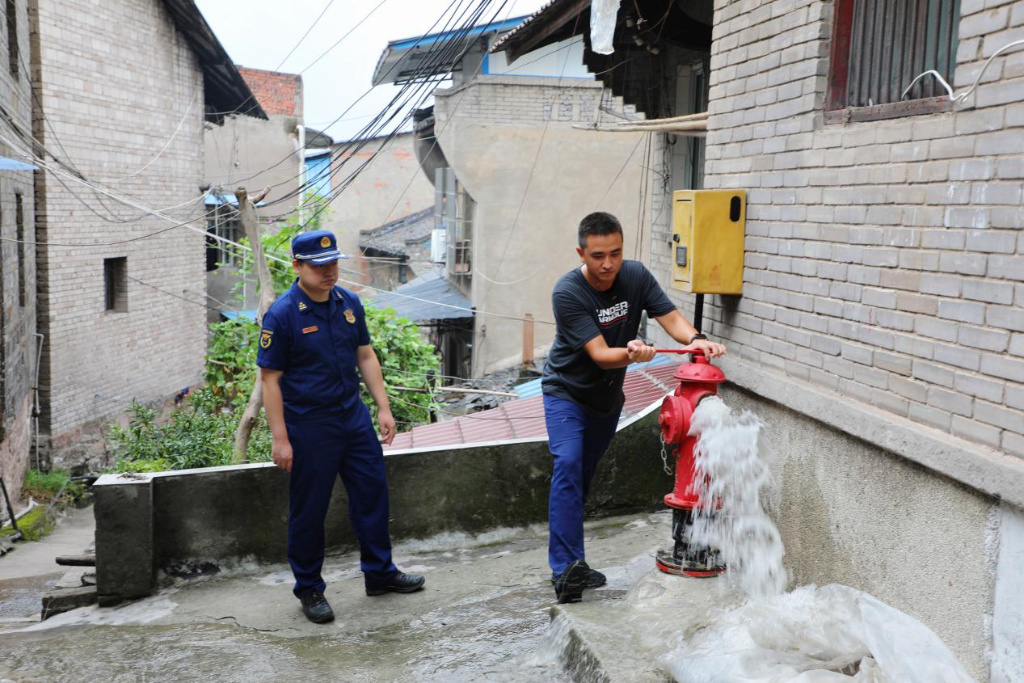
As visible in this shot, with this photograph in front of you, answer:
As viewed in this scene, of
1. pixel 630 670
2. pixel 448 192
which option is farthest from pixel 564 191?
pixel 630 670

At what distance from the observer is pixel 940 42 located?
11.8ft

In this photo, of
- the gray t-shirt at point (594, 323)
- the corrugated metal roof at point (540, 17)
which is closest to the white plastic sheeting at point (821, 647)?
the gray t-shirt at point (594, 323)

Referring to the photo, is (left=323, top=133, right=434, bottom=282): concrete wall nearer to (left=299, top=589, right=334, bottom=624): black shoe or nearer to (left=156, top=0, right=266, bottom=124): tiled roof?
(left=156, top=0, right=266, bottom=124): tiled roof

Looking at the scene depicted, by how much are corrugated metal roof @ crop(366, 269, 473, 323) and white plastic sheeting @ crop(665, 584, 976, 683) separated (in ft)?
50.6

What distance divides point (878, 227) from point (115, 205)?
14.5 meters

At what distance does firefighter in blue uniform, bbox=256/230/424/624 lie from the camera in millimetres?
4480

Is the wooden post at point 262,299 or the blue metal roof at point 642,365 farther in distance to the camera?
the blue metal roof at point 642,365

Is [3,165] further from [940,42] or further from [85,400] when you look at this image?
[85,400]

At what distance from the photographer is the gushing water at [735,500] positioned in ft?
13.8

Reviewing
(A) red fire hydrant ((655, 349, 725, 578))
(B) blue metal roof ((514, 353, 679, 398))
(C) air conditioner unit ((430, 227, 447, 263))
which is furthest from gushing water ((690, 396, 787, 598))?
(C) air conditioner unit ((430, 227, 447, 263))

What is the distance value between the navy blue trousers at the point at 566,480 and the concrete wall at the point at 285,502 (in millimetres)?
1154

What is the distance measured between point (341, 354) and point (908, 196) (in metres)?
2.64

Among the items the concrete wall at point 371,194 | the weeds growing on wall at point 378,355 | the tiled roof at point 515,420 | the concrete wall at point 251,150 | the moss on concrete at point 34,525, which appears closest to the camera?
the tiled roof at point 515,420

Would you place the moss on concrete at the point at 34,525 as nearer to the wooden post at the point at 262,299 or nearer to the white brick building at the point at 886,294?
the wooden post at the point at 262,299
